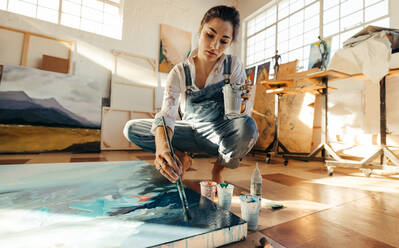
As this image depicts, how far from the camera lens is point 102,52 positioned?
3617 mm

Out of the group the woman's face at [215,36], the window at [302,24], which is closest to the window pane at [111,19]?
the window at [302,24]

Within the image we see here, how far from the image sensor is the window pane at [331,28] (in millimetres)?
3196

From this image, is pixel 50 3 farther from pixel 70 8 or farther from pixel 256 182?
pixel 256 182

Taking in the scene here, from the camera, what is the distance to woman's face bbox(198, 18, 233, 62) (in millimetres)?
981

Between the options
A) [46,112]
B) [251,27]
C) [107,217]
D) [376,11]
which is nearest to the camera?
[107,217]

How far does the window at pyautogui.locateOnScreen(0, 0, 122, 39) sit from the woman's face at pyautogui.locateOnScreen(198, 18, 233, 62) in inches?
136

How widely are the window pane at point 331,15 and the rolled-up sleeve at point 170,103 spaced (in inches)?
139

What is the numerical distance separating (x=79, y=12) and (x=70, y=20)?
0.84 ft

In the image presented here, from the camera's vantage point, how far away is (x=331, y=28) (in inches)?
129

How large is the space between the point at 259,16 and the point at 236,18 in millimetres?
4413

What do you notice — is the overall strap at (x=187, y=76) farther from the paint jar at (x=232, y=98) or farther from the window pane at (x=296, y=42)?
the window pane at (x=296, y=42)

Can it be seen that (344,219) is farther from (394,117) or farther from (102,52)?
(102,52)

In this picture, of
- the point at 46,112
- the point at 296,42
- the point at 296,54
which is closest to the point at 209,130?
the point at 46,112

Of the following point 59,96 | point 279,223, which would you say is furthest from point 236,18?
point 59,96
